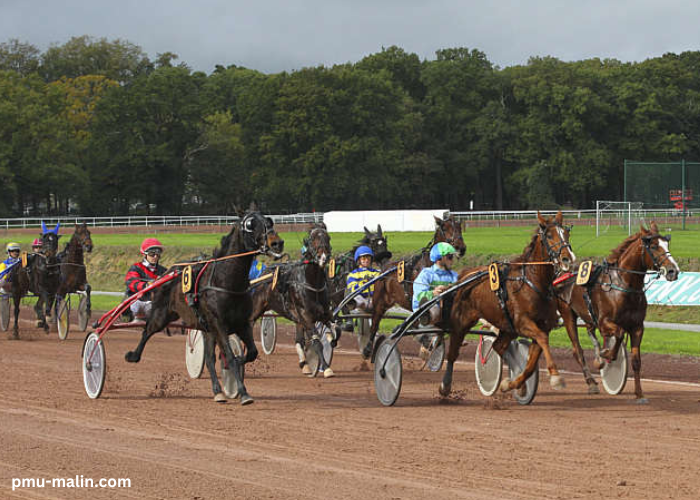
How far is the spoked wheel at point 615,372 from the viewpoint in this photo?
10.5 metres

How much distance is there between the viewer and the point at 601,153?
6556cm

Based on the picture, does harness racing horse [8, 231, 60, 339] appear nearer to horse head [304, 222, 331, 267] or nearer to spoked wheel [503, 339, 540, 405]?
horse head [304, 222, 331, 267]

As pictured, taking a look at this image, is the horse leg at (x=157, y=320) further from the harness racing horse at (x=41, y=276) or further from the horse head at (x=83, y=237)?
the horse head at (x=83, y=237)

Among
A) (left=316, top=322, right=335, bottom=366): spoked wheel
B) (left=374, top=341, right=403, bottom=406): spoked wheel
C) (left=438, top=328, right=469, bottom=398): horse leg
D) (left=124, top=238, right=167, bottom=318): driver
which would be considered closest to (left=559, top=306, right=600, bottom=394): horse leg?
(left=438, top=328, right=469, bottom=398): horse leg

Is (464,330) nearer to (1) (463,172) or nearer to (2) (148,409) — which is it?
(2) (148,409)

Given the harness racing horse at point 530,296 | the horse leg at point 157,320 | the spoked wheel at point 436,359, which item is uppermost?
the harness racing horse at point 530,296

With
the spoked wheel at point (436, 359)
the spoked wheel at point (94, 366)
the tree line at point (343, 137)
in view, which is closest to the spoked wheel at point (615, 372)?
the spoked wheel at point (436, 359)

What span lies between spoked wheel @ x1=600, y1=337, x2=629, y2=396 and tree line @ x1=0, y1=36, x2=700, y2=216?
50.6 meters

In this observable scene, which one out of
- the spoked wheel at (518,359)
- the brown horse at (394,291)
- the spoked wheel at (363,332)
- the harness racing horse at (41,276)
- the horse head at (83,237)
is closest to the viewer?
the spoked wheel at (518,359)

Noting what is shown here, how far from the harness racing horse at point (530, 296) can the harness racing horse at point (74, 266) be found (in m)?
10.4

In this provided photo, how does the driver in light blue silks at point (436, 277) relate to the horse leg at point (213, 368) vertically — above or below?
above

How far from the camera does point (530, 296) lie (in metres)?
9.52

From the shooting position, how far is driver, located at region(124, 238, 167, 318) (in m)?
11.7

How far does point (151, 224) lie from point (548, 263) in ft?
143
